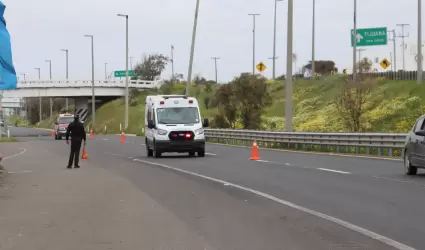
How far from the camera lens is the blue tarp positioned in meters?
20.8

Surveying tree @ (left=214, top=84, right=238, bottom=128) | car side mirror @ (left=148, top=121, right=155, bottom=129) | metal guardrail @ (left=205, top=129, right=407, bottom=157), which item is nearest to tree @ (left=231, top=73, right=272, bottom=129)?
tree @ (left=214, top=84, right=238, bottom=128)

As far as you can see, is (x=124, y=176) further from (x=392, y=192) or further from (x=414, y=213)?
(x=414, y=213)

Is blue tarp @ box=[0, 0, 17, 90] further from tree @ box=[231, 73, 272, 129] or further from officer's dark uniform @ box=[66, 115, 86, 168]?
tree @ box=[231, 73, 272, 129]

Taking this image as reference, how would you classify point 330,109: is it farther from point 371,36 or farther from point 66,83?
point 66,83

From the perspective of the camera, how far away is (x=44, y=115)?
170 metres

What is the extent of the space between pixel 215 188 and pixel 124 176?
5.00m

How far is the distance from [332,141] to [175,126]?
7.30m

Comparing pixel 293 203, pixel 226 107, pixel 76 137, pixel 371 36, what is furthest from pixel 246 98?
pixel 293 203

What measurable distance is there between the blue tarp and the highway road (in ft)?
12.9

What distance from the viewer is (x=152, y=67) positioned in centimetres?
15025

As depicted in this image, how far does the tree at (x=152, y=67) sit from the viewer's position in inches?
5901

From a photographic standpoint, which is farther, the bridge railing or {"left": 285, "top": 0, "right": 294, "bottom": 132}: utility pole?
the bridge railing

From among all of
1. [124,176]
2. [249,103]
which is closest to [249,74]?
[249,103]

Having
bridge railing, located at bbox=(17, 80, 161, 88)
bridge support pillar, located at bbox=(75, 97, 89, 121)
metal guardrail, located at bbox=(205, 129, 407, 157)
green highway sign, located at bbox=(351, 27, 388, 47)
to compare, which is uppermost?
green highway sign, located at bbox=(351, 27, 388, 47)
